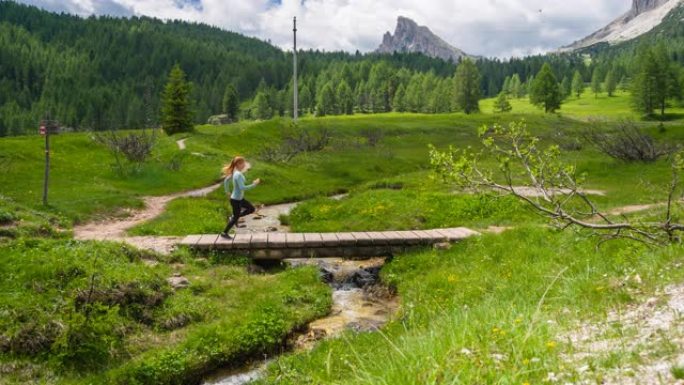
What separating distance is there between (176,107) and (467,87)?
269ft

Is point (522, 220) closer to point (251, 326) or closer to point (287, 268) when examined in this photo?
point (287, 268)

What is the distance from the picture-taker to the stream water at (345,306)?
10.5m

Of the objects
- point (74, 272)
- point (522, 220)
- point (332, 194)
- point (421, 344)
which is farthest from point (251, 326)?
point (332, 194)

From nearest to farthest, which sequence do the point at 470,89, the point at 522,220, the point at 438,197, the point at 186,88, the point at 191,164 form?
the point at 522,220 → the point at 438,197 → the point at 191,164 → the point at 186,88 → the point at 470,89

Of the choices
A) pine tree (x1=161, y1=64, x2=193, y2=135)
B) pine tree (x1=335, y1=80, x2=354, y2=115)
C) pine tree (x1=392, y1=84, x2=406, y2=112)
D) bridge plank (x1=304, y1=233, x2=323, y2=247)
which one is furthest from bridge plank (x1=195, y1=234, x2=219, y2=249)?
pine tree (x1=335, y1=80, x2=354, y2=115)

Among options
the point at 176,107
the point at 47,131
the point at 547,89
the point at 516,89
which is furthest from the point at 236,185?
the point at 516,89

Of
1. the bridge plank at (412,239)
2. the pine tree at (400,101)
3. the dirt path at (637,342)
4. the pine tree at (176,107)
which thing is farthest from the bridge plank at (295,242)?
the pine tree at (400,101)

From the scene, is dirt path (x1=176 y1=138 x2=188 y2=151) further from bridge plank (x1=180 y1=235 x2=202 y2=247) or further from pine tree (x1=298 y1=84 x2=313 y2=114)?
pine tree (x1=298 y1=84 x2=313 y2=114)

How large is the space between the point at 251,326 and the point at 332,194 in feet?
87.1

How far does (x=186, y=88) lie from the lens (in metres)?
69.1

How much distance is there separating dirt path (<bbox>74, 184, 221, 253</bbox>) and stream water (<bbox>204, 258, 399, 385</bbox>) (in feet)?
15.2

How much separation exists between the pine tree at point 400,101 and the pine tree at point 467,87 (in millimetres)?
27045

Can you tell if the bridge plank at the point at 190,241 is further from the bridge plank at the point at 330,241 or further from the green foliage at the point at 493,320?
the green foliage at the point at 493,320

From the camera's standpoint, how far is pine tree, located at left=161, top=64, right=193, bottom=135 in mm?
68062
